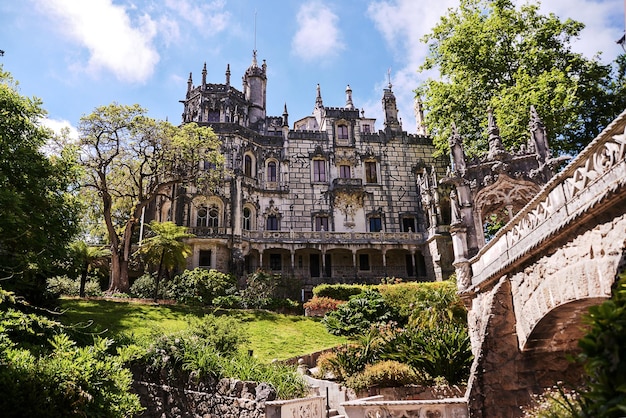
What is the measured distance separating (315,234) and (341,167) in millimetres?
7420

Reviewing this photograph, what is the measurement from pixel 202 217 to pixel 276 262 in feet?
22.2

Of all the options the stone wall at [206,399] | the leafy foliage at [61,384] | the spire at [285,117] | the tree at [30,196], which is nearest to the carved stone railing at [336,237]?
the spire at [285,117]

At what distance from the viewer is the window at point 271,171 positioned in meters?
39.3

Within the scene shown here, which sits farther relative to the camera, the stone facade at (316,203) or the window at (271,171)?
the window at (271,171)

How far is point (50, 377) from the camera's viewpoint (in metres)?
7.23

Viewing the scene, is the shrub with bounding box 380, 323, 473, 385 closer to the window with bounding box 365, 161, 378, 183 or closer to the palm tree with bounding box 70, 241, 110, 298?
the palm tree with bounding box 70, 241, 110, 298

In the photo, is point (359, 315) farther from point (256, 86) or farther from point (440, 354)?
point (256, 86)

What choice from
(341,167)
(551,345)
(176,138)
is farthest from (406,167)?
(551,345)

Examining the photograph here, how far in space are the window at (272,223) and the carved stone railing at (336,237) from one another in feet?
6.62

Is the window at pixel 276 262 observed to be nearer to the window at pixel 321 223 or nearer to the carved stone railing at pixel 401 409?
the window at pixel 321 223

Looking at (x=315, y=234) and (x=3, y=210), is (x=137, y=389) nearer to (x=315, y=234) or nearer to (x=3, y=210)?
(x=3, y=210)

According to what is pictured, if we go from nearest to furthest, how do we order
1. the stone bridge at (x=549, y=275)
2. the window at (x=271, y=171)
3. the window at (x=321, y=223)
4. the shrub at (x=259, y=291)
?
the stone bridge at (x=549, y=275) → the shrub at (x=259, y=291) → the window at (x=321, y=223) → the window at (x=271, y=171)

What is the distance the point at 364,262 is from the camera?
37875 millimetres

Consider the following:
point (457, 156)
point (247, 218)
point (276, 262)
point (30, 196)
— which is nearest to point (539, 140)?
point (457, 156)
